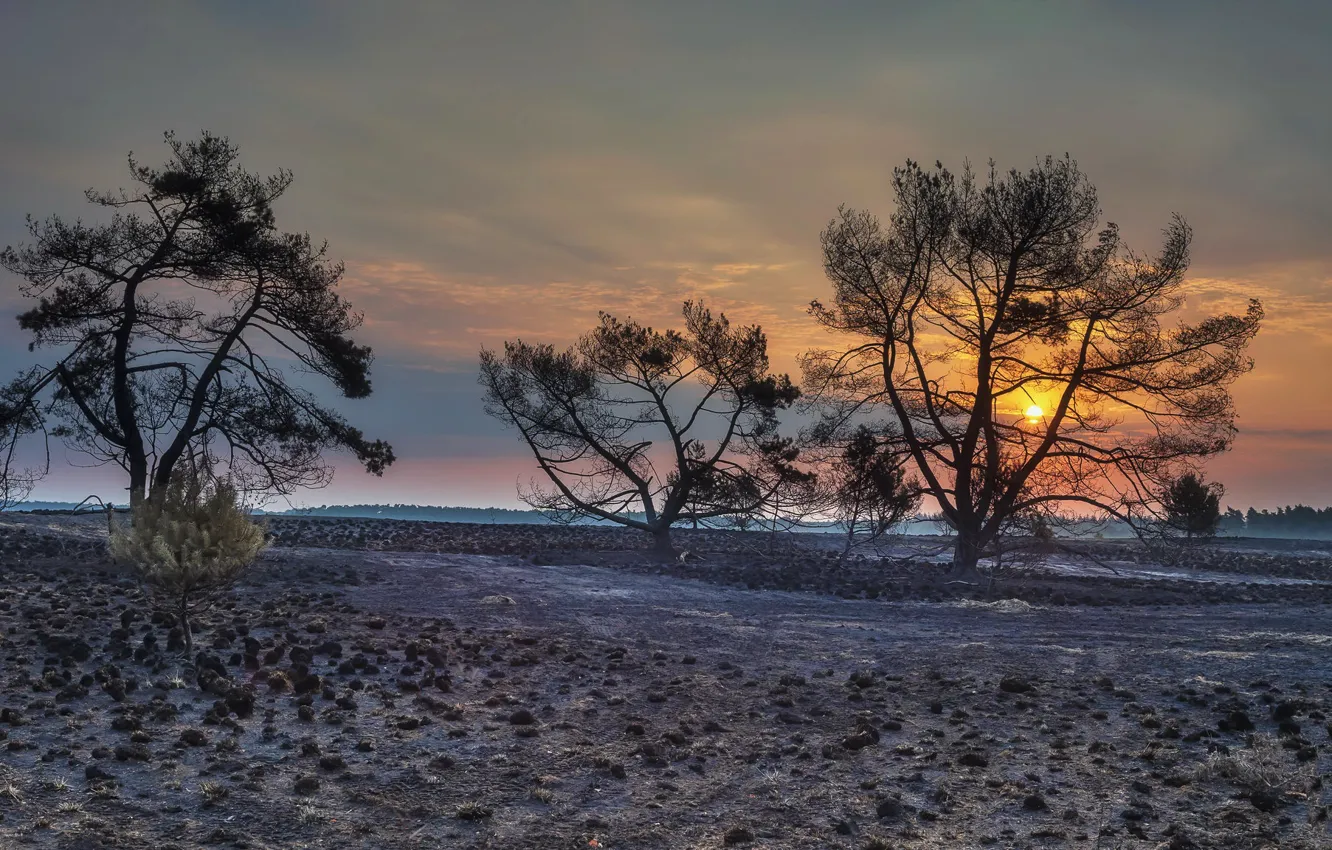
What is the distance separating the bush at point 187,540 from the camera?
11.8 meters

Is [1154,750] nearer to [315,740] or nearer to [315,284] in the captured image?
[315,740]

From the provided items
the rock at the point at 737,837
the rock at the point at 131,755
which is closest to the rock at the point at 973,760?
the rock at the point at 737,837

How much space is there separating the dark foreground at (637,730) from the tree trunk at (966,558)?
10.5 meters

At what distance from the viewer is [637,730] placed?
387 inches

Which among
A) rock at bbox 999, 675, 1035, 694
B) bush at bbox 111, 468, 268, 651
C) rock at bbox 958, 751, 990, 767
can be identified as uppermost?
bush at bbox 111, 468, 268, 651

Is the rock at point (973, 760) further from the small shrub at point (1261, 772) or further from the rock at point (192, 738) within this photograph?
the rock at point (192, 738)

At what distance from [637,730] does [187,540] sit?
5946mm

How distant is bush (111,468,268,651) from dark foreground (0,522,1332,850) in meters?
0.87

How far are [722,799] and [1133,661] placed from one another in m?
6.91

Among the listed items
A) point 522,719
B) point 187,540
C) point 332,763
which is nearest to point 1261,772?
point 522,719

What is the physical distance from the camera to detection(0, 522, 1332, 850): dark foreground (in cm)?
770

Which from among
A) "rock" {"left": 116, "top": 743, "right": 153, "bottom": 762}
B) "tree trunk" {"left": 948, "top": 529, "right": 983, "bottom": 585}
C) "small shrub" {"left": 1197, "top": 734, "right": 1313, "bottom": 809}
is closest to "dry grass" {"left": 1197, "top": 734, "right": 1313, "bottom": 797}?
"small shrub" {"left": 1197, "top": 734, "right": 1313, "bottom": 809}

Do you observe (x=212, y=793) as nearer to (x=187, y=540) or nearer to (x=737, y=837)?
(x=737, y=837)

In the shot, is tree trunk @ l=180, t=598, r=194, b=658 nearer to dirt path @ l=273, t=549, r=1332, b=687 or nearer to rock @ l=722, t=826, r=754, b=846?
dirt path @ l=273, t=549, r=1332, b=687
